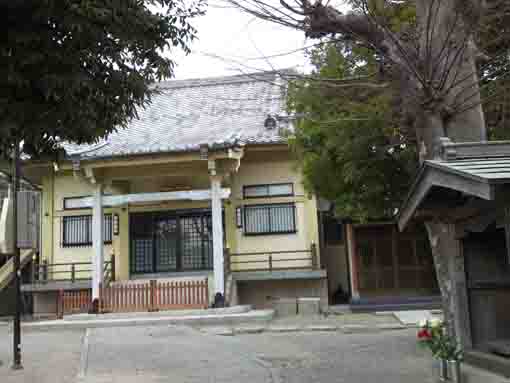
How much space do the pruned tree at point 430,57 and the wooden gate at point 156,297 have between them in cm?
946

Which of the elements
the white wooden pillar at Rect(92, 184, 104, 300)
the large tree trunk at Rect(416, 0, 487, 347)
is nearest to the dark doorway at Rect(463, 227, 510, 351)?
the large tree trunk at Rect(416, 0, 487, 347)

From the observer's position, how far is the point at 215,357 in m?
10.2

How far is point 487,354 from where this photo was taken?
7113 millimetres

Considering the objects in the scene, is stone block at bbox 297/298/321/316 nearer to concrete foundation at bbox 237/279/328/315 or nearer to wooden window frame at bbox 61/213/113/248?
concrete foundation at bbox 237/279/328/315

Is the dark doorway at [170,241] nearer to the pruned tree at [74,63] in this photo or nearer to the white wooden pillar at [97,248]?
the white wooden pillar at [97,248]

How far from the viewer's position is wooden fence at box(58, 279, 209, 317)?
16.2 m

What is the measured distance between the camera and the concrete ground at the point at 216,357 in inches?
333

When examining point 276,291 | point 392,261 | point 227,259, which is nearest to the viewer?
point 227,259

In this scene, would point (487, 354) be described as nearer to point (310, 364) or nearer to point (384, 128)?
point (310, 364)

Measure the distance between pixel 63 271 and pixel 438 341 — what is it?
16.2 metres

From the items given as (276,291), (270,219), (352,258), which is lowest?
(276,291)

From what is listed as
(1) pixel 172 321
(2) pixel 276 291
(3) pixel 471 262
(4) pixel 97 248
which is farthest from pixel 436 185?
(2) pixel 276 291

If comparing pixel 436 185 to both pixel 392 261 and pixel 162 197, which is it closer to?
pixel 162 197

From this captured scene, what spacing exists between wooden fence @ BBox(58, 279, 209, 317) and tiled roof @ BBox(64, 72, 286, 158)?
396 cm
